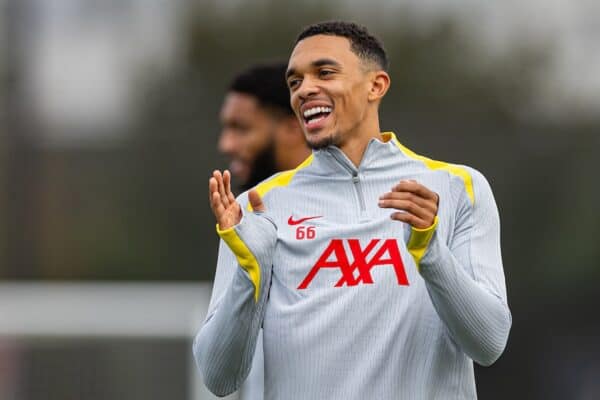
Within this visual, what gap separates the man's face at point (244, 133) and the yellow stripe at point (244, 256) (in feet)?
5.77

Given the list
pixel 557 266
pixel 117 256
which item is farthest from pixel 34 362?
pixel 557 266

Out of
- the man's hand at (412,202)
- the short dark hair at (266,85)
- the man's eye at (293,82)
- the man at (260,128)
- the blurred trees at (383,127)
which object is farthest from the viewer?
the blurred trees at (383,127)

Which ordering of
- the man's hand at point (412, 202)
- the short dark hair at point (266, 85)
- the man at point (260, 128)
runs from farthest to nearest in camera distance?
the short dark hair at point (266, 85)
the man at point (260, 128)
the man's hand at point (412, 202)

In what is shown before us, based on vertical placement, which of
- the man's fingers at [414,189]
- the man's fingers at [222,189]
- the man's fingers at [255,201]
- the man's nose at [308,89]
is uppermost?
the man's nose at [308,89]

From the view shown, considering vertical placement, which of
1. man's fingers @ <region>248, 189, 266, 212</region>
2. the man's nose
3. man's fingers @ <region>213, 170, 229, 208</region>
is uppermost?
the man's nose

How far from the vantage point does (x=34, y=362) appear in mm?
6352

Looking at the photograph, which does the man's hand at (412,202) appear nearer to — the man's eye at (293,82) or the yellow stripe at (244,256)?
the yellow stripe at (244,256)

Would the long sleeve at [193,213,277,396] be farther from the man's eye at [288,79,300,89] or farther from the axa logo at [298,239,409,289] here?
the man's eye at [288,79,300,89]

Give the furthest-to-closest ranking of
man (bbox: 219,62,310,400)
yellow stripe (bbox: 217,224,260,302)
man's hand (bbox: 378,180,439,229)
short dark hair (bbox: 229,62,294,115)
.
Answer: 1. short dark hair (bbox: 229,62,294,115)
2. man (bbox: 219,62,310,400)
3. yellow stripe (bbox: 217,224,260,302)
4. man's hand (bbox: 378,180,439,229)

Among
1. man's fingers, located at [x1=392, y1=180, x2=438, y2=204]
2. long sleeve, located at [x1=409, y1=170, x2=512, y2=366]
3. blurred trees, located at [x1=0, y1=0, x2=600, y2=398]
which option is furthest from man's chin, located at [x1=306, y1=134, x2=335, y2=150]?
blurred trees, located at [x1=0, y1=0, x2=600, y2=398]

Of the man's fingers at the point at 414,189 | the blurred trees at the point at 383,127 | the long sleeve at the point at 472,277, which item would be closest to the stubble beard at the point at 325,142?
Result: the long sleeve at the point at 472,277

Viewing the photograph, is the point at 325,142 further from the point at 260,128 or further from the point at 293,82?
the point at 260,128

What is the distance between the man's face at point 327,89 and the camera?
3600 millimetres

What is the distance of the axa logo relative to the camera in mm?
3445
